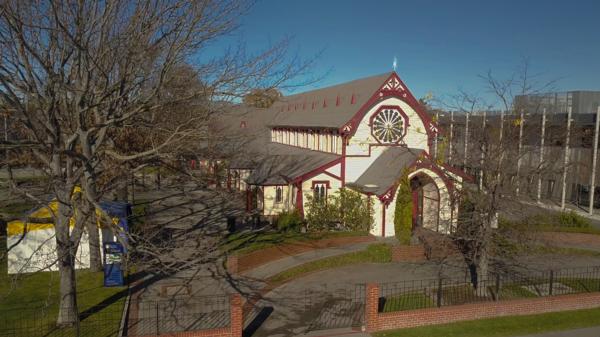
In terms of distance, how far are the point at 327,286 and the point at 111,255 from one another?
7.61 m

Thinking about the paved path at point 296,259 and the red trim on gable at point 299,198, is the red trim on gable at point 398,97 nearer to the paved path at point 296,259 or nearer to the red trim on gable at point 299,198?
the red trim on gable at point 299,198

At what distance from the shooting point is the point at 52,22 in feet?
35.4

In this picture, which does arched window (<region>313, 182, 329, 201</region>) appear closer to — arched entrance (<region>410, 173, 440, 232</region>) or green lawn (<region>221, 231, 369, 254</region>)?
green lawn (<region>221, 231, 369, 254</region>)

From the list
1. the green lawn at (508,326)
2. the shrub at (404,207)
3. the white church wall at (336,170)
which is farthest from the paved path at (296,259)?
the green lawn at (508,326)

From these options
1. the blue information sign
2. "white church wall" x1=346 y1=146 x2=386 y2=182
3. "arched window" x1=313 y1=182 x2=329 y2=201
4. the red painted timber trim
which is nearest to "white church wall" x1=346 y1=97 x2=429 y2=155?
"white church wall" x1=346 y1=146 x2=386 y2=182

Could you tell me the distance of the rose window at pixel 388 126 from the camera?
2612 cm

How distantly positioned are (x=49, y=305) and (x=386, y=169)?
1720 cm

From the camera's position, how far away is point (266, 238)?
67.3ft

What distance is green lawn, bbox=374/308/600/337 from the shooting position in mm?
12461

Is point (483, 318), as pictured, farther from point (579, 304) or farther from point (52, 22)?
point (52, 22)

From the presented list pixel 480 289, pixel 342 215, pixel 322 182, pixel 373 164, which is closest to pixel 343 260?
pixel 342 215

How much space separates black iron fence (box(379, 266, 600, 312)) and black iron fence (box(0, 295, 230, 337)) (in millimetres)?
5540

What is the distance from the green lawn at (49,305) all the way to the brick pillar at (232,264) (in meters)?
3.91

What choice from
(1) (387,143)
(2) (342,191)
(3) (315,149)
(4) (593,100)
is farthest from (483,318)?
(4) (593,100)
